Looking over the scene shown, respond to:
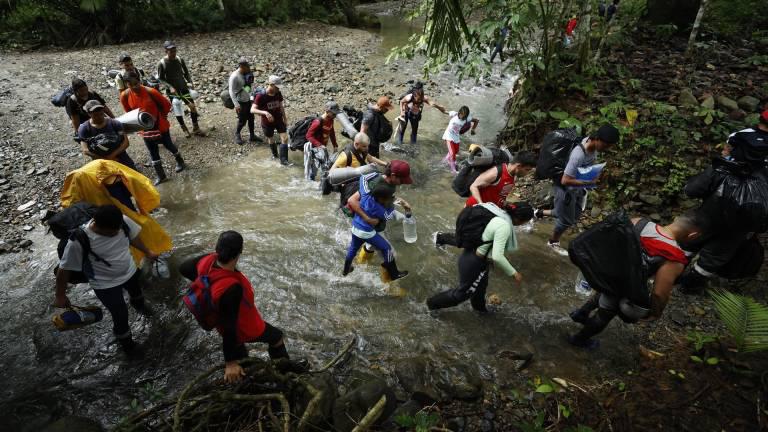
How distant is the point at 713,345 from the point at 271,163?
7.77 metres

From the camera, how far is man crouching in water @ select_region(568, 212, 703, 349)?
354cm

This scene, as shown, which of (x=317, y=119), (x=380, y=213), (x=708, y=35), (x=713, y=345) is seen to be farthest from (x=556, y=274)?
(x=708, y=35)

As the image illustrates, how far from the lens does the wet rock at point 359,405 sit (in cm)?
287

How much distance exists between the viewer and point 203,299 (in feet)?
9.58

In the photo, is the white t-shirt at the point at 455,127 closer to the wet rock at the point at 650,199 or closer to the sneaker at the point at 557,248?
the sneaker at the point at 557,248

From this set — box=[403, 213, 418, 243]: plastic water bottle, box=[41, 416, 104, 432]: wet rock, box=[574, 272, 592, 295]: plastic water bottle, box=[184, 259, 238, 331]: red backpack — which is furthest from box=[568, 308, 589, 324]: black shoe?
box=[41, 416, 104, 432]: wet rock

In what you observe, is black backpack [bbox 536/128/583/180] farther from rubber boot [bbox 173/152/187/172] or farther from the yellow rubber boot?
rubber boot [bbox 173/152/187/172]

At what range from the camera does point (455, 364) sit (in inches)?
162

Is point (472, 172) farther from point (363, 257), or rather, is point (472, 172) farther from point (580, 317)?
point (580, 317)

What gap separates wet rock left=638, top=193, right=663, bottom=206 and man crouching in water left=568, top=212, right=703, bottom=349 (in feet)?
7.81

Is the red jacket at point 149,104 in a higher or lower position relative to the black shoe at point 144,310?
higher

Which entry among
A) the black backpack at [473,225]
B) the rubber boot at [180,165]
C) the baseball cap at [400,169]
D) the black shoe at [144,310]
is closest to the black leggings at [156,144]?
the rubber boot at [180,165]

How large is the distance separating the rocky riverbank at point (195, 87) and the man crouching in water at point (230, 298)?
15.9ft

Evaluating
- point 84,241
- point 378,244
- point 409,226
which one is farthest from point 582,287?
point 84,241
